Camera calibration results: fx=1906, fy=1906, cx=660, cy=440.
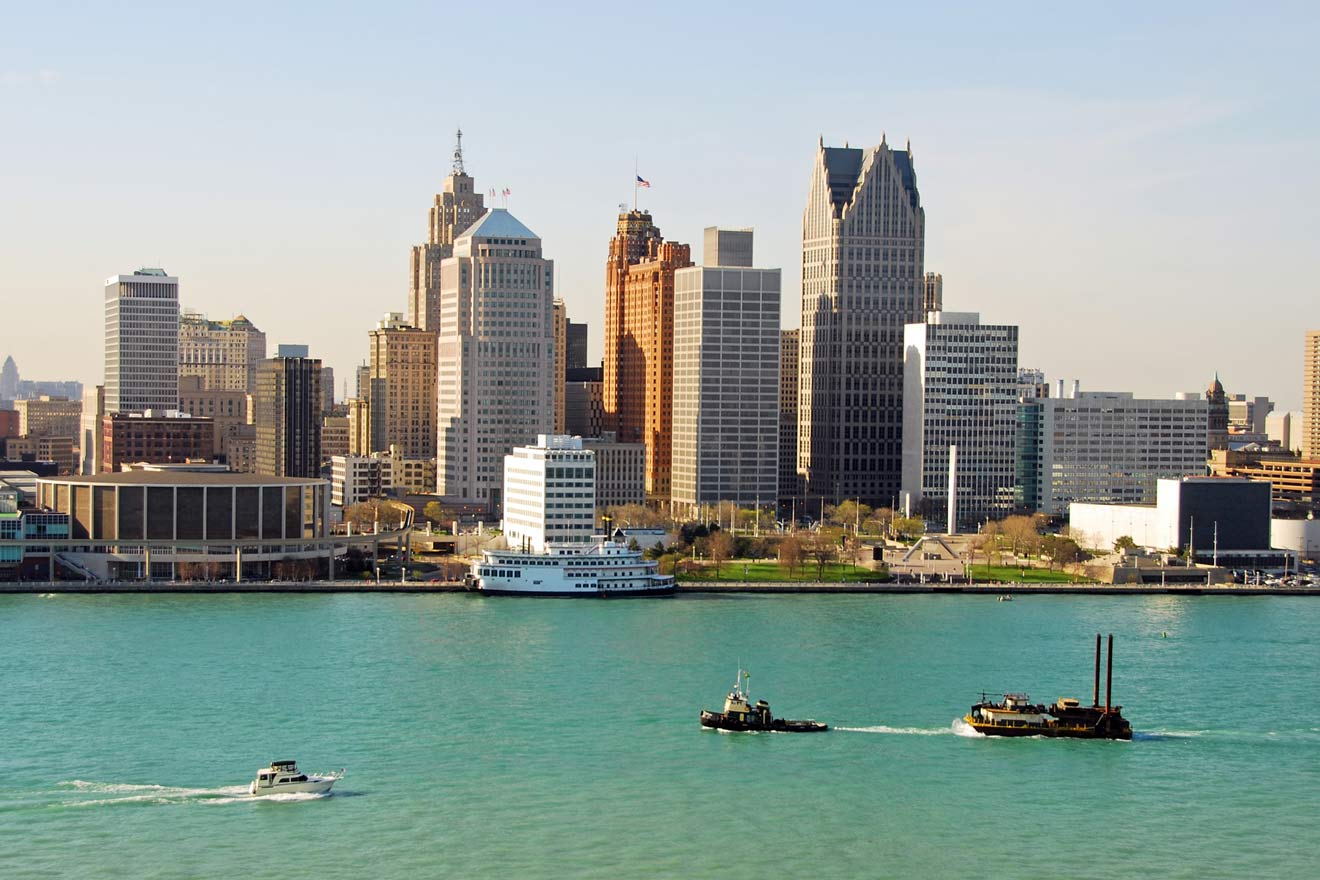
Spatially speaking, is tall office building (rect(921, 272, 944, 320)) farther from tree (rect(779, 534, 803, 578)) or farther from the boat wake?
the boat wake

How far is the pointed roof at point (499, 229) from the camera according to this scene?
136m

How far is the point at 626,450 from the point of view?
136 metres

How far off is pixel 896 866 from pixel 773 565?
6497 cm

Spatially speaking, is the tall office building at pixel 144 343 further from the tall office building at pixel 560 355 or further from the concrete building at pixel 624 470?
the concrete building at pixel 624 470

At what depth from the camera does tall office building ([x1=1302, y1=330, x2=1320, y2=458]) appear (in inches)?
7534

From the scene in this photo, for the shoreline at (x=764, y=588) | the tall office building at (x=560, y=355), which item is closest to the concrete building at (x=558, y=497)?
the shoreline at (x=764, y=588)

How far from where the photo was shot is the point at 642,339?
510 feet

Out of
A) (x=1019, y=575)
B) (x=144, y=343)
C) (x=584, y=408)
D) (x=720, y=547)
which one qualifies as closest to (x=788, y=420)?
(x=584, y=408)

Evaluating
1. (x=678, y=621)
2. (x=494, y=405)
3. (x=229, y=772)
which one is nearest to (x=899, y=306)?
(x=494, y=405)

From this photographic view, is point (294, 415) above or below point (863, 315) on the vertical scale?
below

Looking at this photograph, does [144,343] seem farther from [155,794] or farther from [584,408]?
[155,794]

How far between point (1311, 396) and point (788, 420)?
67.0m

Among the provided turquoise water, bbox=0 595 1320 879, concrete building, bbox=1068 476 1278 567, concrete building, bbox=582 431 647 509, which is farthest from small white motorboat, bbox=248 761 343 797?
concrete building, bbox=582 431 647 509

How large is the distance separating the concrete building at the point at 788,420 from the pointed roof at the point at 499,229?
22022 millimetres
